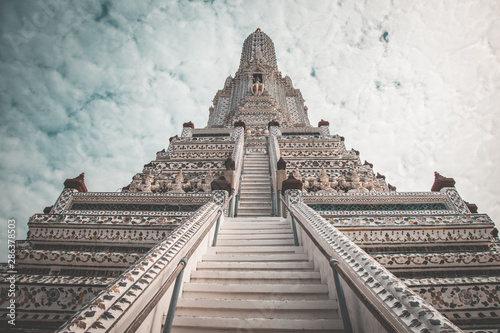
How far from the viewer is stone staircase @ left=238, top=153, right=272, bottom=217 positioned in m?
6.55

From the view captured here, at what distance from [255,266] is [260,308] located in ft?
2.54

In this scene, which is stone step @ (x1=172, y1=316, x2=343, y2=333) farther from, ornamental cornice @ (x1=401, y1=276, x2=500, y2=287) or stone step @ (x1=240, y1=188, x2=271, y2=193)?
stone step @ (x1=240, y1=188, x2=271, y2=193)

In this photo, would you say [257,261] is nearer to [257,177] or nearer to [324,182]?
[324,182]

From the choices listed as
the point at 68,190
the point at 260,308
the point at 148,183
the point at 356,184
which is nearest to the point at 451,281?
the point at 260,308

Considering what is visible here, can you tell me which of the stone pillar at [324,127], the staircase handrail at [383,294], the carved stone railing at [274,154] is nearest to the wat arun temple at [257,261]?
the staircase handrail at [383,294]

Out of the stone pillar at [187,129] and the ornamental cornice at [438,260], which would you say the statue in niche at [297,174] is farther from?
the stone pillar at [187,129]

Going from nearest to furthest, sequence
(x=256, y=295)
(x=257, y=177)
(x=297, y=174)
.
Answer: (x=256, y=295)
(x=297, y=174)
(x=257, y=177)

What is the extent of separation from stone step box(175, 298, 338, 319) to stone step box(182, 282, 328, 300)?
6.5 inches

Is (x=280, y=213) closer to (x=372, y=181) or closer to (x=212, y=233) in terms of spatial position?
(x=212, y=233)

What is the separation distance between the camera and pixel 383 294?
160 centimetres

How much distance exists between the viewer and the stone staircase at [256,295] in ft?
7.07

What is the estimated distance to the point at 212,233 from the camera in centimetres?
409

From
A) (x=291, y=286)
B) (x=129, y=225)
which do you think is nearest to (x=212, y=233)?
(x=129, y=225)

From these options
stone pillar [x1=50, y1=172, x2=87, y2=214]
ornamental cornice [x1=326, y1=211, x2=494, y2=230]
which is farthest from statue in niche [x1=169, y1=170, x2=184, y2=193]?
ornamental cornice [x1=326, y1=211, x2=494, y2=230]
